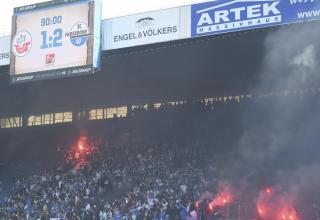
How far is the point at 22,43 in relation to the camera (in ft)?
68.7

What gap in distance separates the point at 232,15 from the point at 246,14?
0.43 metres

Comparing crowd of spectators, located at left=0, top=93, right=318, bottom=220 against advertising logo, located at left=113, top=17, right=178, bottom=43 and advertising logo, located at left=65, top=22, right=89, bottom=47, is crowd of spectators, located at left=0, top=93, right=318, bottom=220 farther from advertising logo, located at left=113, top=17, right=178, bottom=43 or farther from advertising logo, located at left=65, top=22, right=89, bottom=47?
advertising logo, located at left=65, top=22, right=89, bottom=47

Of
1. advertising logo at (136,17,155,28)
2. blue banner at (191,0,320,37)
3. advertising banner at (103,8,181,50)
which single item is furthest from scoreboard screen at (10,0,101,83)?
blue banner at (191,0,320,37)

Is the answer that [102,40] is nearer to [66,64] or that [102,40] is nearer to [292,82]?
[66,64]

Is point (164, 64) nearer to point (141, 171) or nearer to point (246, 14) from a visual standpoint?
point (141, 171)

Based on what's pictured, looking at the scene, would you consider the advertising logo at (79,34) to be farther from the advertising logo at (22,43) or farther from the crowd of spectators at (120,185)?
the crowd of spectators at (120,185)

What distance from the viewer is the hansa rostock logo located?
1698cm

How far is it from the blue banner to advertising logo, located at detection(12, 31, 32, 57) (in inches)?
238

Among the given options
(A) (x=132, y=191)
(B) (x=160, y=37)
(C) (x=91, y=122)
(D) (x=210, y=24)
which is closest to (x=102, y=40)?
(B) (x=160, y=37)

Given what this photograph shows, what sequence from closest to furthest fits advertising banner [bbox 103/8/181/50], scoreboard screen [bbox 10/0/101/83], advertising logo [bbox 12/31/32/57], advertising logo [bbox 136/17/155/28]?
advertising banner [bbox 103/8/181/50] < advertising logo [bbox 136/17/155/28] < scoreboard screen [bbox 10/0/101/83] < advertising logo [bbox 12/31/32/57]

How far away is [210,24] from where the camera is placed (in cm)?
1789

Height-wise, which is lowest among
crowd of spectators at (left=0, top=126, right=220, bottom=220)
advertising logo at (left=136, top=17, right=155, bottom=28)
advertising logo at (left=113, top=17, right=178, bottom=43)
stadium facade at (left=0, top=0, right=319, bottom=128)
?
crowd of spectators at (left=0, top=126, right=220, bottom=220)

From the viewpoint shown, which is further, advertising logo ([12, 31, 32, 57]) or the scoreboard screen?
advertising logo ([12, 31, 32, 57])

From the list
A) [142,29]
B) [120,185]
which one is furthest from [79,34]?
[120,185]
